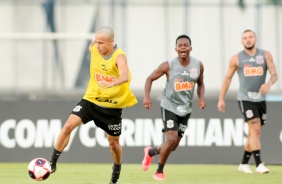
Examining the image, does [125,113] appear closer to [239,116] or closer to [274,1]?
[239,116]

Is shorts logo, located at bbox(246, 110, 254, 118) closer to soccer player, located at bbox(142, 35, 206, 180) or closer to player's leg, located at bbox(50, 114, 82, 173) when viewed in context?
soccer player, located at bbox(142, 35, 206, 180)

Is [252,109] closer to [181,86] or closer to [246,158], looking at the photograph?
[246,158]

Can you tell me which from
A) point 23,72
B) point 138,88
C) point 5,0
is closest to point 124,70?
point 23,72

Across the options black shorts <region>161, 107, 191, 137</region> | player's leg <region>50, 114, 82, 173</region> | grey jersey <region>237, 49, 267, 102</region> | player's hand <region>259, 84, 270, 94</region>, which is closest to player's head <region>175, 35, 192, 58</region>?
black shorts <region>161, 107, 191, 137</region>

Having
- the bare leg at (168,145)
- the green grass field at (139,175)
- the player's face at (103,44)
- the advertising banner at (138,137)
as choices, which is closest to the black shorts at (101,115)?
the player's face at (103,44)

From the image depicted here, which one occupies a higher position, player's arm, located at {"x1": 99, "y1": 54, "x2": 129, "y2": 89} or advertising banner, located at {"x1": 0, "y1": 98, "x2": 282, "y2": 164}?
player's arm, located at {"x1": 99, "y1": 54, "x2": 129, "y2": 89}

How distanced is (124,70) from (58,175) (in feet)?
→ 11.9

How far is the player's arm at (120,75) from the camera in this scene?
11945mm

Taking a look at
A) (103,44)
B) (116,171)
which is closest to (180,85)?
(116,171)

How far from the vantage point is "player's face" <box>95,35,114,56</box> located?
12359 mm

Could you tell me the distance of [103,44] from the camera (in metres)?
12.4

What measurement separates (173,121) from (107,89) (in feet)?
7.27

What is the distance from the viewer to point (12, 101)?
18703mm

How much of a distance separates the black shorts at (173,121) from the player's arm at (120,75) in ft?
7.43
